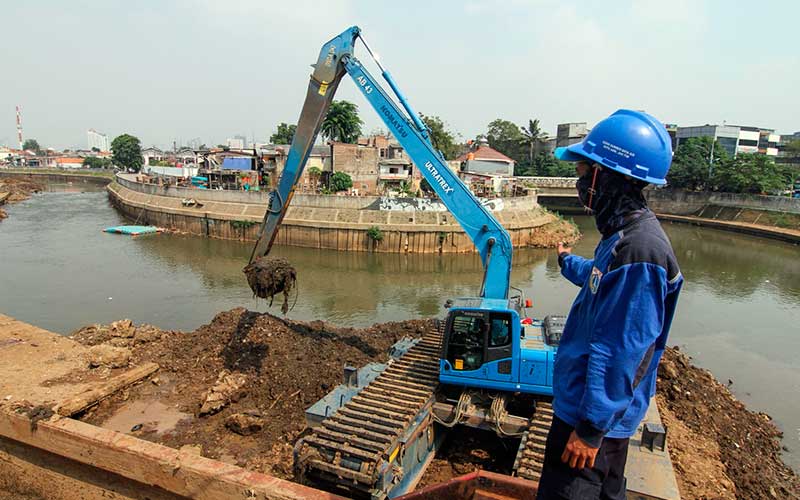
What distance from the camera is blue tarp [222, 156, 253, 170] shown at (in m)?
36.5

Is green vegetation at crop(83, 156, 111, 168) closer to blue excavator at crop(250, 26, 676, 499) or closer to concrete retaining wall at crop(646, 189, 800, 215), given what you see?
concrete retaining wall at crop(646, 189, 800, 215)

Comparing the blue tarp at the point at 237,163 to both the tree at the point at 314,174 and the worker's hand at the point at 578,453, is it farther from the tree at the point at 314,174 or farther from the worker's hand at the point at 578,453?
the worker's hand at the point at 578,453

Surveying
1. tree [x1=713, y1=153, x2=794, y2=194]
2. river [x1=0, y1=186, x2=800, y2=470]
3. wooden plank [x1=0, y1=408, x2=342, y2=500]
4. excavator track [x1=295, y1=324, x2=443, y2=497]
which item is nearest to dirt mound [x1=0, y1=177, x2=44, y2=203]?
river [x1=0, y1=186, x2=800, y2=470]

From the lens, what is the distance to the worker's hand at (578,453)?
6.13 ft

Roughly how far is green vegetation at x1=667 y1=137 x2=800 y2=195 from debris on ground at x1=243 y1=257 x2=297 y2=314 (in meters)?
39.0

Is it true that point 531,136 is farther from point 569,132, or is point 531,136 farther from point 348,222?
point 348,222

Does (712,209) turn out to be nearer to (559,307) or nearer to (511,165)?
(511,165)

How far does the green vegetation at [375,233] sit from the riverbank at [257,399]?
13.4m

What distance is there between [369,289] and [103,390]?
10.9m

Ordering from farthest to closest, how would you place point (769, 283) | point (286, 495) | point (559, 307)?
point (769, 283), point (559, 307), point (286, 495)

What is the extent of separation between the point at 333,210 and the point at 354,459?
21.4 m

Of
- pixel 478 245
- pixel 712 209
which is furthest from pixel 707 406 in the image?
pixel 712 209

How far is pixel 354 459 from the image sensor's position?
4.70 metres

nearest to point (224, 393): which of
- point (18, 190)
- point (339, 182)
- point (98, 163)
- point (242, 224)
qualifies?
point (242, 224)
